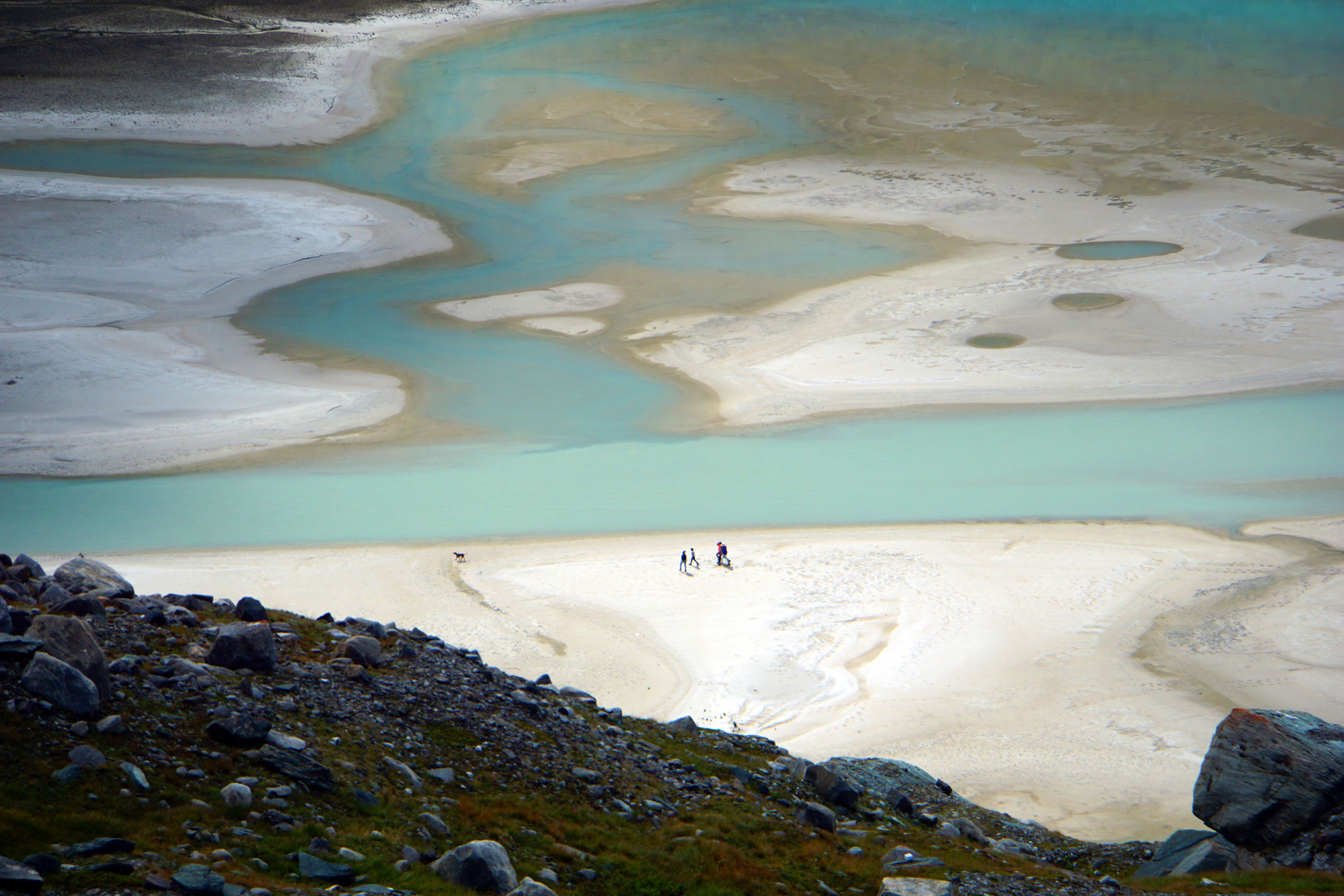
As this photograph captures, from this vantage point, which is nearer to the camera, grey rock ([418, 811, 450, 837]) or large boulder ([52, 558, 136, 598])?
grey rock ([418, 811, 450, 837])

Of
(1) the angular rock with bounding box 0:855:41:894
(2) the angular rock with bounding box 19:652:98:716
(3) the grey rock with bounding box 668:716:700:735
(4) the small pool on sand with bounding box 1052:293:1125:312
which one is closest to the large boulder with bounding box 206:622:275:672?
(2) the angular rock with bounding box 19:652:98:716

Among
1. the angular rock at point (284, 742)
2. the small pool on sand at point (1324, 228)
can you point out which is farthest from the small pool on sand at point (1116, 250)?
the angular rock at point (284, 742)

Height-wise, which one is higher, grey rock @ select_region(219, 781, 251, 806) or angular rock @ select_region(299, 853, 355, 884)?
grey rock @ select_region(219, 781, 251, 806)

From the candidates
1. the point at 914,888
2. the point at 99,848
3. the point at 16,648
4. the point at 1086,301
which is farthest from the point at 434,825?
the point at 1086,301

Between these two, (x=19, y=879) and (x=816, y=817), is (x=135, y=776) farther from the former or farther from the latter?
(x=816, y=817)

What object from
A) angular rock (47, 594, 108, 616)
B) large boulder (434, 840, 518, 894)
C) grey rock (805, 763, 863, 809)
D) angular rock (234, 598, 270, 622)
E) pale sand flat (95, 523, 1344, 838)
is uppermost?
angular rock (47, 594, 108, 616)

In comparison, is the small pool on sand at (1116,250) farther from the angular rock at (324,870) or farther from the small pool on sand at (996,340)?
the angular rock at (324,870)

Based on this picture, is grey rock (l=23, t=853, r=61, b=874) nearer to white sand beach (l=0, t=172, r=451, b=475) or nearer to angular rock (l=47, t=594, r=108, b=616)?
angular rock (l=47, t=594, r=108, b=616)
